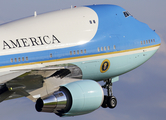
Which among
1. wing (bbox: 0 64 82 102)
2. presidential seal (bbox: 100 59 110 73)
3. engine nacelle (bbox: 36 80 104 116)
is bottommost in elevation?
engine nacelle (bbox: 36 80 104 116)

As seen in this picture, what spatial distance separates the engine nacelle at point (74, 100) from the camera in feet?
94.6

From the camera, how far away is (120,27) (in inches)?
1363

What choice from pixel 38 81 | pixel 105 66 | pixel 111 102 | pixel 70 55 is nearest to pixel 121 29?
pixel 105 66

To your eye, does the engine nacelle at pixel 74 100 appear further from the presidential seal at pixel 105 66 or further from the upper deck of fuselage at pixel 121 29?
the upper deck of fuselage at pixel 121 29

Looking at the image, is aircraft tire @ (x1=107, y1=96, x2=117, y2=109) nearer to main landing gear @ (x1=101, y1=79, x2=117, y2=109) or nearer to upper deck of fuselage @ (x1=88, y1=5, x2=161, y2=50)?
main landing gear @ (x1=101, y1=79, x2=117, y2=109)

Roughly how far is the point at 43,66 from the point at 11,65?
93.2 inches

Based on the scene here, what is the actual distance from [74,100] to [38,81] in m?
3.48

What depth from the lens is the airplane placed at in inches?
1153

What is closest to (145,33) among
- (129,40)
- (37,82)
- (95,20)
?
(129,40)

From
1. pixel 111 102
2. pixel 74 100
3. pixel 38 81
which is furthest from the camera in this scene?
pixel 111 102

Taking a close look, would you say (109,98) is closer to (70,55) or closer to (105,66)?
(105,66)

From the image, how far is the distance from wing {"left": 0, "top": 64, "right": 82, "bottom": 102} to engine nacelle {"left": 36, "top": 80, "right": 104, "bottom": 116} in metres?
1.55

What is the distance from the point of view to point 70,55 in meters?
31.4

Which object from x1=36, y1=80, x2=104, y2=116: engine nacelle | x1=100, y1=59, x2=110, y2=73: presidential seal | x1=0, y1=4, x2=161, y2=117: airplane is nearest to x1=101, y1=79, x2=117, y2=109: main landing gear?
x1=0, y1=4, x2=161, y2=117: airplane
